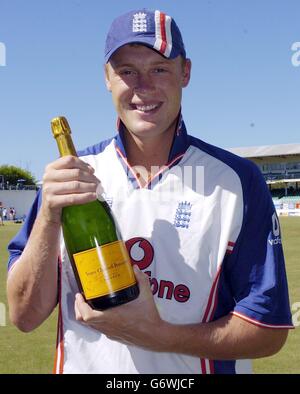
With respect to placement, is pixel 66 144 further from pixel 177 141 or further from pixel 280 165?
pixel 280 165

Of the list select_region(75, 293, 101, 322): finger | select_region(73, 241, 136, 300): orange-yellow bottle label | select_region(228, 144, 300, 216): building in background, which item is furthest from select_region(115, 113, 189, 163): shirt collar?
select_region(228, 144, 300, 216): building in background

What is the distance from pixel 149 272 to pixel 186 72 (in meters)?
0.79

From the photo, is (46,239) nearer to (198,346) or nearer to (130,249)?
(130,249)

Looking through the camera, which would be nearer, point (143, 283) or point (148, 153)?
point (143, 283)

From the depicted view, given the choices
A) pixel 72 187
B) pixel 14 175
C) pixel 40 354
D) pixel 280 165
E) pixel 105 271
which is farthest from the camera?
pixel 14 175

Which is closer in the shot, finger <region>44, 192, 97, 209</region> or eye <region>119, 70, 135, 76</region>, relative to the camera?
finger <region>44, 192, 97, 209</region>

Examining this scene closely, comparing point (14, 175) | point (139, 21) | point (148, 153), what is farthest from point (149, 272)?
point (14, 175)

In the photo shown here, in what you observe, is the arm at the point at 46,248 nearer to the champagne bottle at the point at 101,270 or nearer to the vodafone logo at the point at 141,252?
A: the champagne bottle at the point at 101,270

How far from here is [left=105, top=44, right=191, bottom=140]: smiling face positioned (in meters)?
1.84

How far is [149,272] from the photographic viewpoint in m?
1.90

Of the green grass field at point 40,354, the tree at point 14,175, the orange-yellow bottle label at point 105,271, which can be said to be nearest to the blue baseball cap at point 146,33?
the orange-yellow bottle label at point 105,271

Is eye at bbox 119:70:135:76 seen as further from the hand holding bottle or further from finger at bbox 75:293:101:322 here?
finger at bbox 75:293:101:322

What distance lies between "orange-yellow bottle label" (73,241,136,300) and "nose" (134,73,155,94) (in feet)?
1.85
